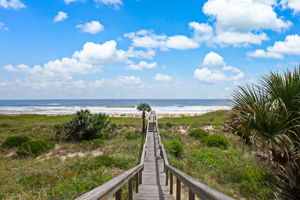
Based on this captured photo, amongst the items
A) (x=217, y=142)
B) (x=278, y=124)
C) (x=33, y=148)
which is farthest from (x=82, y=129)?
(x=278, y=124)

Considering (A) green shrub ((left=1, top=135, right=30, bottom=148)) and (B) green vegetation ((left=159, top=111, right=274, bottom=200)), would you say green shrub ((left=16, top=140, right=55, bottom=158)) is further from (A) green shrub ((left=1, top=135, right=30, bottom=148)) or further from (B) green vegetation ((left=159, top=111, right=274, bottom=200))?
(B) green vegetation ((left=159, top=111, right=274, bottom=200))

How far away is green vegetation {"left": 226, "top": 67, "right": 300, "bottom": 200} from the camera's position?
3.76 meters

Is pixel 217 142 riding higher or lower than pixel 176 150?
lower

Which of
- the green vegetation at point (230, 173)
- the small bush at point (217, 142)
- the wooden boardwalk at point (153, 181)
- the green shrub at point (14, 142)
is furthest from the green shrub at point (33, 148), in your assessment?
the small bush at point (217, 142)

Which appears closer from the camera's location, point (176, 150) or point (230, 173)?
point (230, 173)

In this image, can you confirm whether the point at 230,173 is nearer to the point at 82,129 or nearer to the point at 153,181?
the point at 153,181

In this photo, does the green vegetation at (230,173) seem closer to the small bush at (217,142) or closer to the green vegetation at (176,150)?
the green vegetation at (176,150)

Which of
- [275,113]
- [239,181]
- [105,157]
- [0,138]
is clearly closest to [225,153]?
[239,181]

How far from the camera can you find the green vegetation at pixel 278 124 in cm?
376

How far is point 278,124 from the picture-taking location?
12.9ft

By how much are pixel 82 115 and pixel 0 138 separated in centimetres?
736

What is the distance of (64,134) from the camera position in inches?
844

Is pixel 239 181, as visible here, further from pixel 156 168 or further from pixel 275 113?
pixel 275 113

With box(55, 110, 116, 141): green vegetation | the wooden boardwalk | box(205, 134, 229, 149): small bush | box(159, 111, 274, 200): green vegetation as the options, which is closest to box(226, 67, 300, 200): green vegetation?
box(159, 111, 274, 200): green vegetation
